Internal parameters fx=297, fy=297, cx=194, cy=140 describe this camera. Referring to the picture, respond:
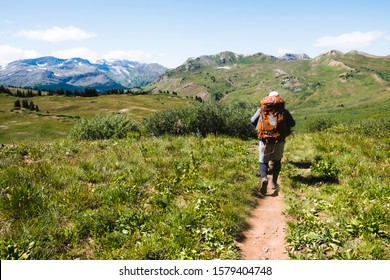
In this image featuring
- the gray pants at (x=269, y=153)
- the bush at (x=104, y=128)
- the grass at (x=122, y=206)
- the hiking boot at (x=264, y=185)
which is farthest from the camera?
the bush at (x=104, y=128)

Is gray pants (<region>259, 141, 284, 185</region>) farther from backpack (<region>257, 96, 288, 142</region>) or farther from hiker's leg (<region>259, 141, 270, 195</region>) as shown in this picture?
backpack (<region>257, 96, 288, 142</region>)

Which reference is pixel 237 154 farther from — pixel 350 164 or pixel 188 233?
pixel 188 233

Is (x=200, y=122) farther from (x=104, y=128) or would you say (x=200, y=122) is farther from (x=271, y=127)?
(x=271, y=127)

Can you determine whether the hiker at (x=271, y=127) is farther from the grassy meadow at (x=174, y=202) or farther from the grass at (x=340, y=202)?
the grass at (x=340, y=202)

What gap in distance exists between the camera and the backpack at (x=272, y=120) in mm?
8883

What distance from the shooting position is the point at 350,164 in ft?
34.7

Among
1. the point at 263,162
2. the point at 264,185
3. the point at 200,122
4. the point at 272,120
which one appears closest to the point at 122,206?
the point at 264,185

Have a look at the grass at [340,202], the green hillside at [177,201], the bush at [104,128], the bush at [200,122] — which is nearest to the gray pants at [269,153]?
the green hillside at [177,201]

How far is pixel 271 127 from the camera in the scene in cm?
902

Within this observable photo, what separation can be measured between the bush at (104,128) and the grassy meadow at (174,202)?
21.1ft

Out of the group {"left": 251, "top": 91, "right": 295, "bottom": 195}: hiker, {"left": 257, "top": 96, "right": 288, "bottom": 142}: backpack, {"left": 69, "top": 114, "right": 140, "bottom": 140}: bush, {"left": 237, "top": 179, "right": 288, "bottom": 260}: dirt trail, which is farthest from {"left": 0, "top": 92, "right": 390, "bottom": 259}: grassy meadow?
{"left": 69, "top": 114, "right": 140, "bottom": 140}: bush

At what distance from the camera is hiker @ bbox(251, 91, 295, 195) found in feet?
29.3

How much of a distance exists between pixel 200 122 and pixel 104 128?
6.28 metres

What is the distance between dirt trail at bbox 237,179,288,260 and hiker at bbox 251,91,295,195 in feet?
3.27
